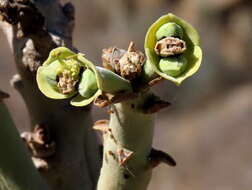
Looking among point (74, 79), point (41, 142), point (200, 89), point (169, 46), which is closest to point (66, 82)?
point (74, 79)

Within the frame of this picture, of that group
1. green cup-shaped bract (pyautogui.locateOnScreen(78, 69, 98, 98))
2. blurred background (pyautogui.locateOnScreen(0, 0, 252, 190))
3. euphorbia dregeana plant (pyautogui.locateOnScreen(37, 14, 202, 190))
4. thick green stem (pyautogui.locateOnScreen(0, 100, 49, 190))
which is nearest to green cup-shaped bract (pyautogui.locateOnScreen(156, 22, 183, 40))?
euphorbia dregeana plant (pyautogui.locateOnScreen(37, 14, 202, 190))

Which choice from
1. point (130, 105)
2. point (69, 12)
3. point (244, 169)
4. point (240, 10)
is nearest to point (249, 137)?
point (244, 169)

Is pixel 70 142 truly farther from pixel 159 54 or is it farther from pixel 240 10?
pixel 240 10

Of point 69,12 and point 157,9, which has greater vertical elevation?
point 69,12

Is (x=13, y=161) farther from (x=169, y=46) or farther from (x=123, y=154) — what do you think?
(x=169, y=46)

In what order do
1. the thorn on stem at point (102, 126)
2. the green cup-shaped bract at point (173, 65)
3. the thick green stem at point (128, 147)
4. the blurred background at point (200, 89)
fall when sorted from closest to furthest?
the green cup-shaped bract at point (173, 65), the thick green stem at point (128, 147), the thorn on stem at point (102, 126), the blurred background at point (200, 89)

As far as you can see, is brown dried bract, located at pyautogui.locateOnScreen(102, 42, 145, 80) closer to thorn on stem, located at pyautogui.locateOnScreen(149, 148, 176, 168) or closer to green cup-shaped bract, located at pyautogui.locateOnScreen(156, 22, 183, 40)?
green cup-shaped bract, located at pyautogui.locateOnScreen(156, 22, 183, 40)

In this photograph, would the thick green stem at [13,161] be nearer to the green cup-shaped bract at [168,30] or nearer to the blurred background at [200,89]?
the green cup-shaped bract at [168,30]

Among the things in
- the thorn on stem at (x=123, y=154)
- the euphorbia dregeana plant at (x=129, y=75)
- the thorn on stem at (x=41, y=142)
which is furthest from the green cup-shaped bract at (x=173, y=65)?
the thorn on stem at (x=41, y=142)
